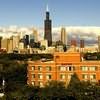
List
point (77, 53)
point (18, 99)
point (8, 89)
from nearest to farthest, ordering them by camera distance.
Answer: point (18, 99) < point (8, 89) < point (77, 53)

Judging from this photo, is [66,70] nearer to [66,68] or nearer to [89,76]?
[66,68]

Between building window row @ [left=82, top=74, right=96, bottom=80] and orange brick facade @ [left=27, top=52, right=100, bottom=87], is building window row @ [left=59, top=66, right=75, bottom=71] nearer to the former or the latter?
orange brick facade @ [left=27, top=52, right=100, bottom=87]


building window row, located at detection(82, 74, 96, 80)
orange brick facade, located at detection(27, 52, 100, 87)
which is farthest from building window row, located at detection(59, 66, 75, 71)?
building window row, located at detection(82, 74, 96, 80)

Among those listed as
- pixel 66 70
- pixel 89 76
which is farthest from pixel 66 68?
pixel 89 76

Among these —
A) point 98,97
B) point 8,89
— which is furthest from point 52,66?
point 98,97

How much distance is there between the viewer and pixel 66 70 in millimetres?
87125

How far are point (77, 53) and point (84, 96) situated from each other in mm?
26878

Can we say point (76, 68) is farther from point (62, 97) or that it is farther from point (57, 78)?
point (62, 97)

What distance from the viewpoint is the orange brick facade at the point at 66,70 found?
3418 inches

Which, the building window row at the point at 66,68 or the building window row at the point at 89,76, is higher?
the building window row at the point at 66,68

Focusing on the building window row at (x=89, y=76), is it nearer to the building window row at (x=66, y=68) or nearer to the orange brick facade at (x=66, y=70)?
the orange brick facade at (x=66, y=70)

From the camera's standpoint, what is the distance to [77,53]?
86.6 m

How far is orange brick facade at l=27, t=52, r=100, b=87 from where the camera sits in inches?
3418

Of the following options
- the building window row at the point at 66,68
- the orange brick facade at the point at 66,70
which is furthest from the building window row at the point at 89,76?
the building window row at the point at 66,68
